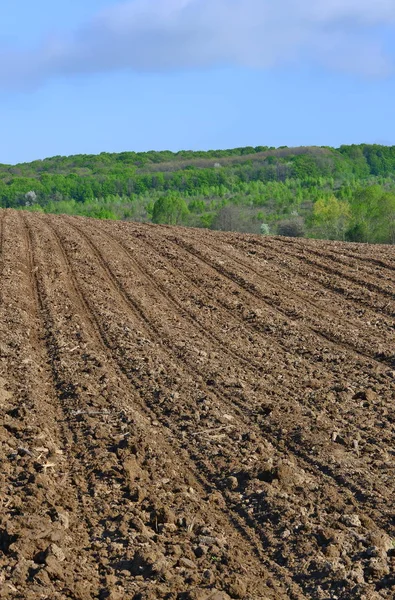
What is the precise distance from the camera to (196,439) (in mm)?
7891

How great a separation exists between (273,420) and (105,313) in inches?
215

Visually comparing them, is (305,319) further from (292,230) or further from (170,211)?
(170,211)

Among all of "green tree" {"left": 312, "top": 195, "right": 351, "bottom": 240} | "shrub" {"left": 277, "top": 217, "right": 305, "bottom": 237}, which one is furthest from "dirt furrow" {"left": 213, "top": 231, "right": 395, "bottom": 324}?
"green tree" {"left": 312, "top": 195, "right": 351, "bottom": 240}

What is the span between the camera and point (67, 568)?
537 cm

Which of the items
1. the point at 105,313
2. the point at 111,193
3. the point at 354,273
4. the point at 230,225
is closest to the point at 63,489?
the point at 105,313

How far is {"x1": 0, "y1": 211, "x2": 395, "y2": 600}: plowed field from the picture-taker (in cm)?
552

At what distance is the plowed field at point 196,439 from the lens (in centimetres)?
552

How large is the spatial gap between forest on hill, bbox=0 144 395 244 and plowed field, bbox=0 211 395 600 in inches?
1277

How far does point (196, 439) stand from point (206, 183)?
122525 millimetres

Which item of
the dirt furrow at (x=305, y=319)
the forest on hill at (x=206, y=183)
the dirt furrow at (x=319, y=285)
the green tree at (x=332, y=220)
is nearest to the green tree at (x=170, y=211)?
the forest on hill at (x=206, y=183)

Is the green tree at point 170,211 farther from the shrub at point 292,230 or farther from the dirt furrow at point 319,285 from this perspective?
the dirt furrow at point 319,285

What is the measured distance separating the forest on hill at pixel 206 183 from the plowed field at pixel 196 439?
32.4 meters

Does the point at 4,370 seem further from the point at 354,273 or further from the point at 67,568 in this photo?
the point at 354,273

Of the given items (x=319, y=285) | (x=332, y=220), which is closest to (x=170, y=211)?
(x=332, y=220)
